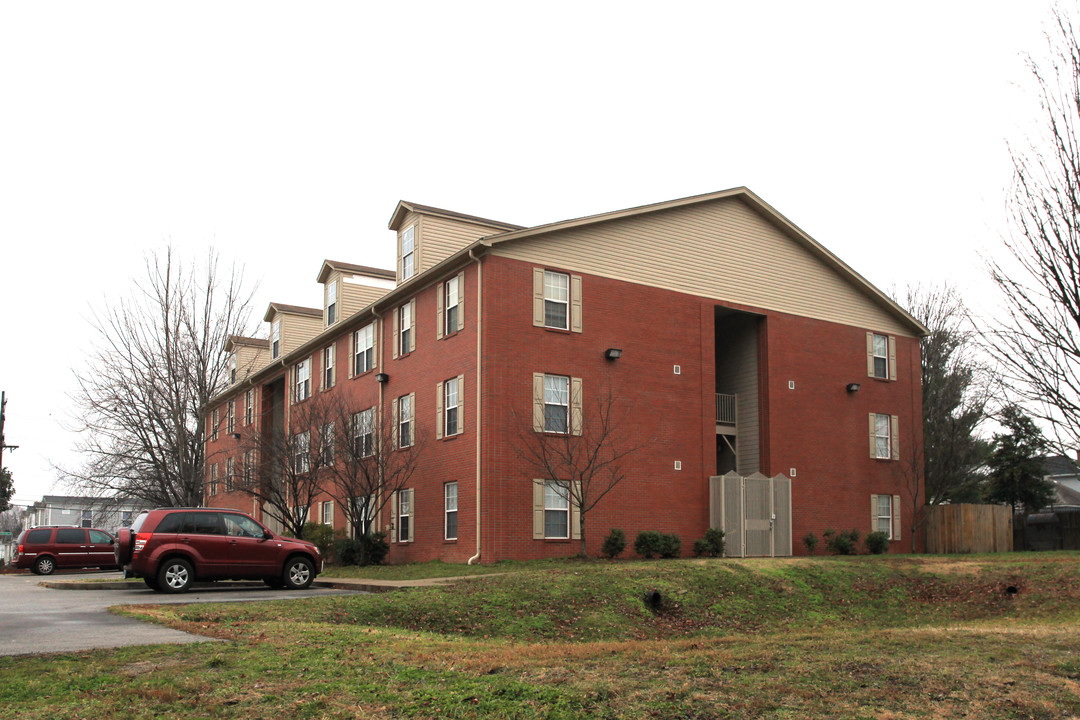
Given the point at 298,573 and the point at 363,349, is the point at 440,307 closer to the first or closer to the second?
the point at 363,349

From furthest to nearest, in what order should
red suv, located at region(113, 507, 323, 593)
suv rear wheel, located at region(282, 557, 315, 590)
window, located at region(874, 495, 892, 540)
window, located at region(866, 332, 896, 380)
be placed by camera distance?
window, located at region(866, 332, 896, 380), window, located at region(874, 495, 892, 540), suv rear wheel, located at region(282, 557, 315, 590), red suv, located at region(113, 507, 323, 593)

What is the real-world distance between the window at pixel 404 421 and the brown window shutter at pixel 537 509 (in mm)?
5077

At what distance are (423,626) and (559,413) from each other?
42.7ft

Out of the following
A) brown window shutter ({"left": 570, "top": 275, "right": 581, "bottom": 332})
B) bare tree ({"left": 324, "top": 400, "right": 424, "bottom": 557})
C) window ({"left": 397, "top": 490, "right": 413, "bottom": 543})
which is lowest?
window ({"left": 397, "top": 490, "right": 413, "bottom": 543})

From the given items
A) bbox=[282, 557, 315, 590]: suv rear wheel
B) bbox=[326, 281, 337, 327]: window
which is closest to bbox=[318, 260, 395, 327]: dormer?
bbox=[326, 281, 337, 327]: window

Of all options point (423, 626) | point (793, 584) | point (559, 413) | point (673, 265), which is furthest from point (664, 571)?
point (673, 265)

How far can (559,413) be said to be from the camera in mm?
26953

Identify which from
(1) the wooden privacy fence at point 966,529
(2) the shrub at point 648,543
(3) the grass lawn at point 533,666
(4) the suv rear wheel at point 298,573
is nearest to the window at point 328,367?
(2) the shrub at point 648,543

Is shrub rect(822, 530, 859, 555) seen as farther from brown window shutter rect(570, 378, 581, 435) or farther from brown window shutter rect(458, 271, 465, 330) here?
brown window shutter rect(458, 271, 465, 330)

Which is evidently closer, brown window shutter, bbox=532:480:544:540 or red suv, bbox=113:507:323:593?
red suv, bbox=113:507:323:593

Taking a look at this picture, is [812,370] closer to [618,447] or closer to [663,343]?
[663,343]

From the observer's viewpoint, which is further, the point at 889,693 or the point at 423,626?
the point at 423,626

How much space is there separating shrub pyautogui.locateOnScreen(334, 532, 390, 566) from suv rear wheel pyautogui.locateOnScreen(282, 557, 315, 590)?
288 inches

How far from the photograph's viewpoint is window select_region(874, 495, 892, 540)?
33.5m
